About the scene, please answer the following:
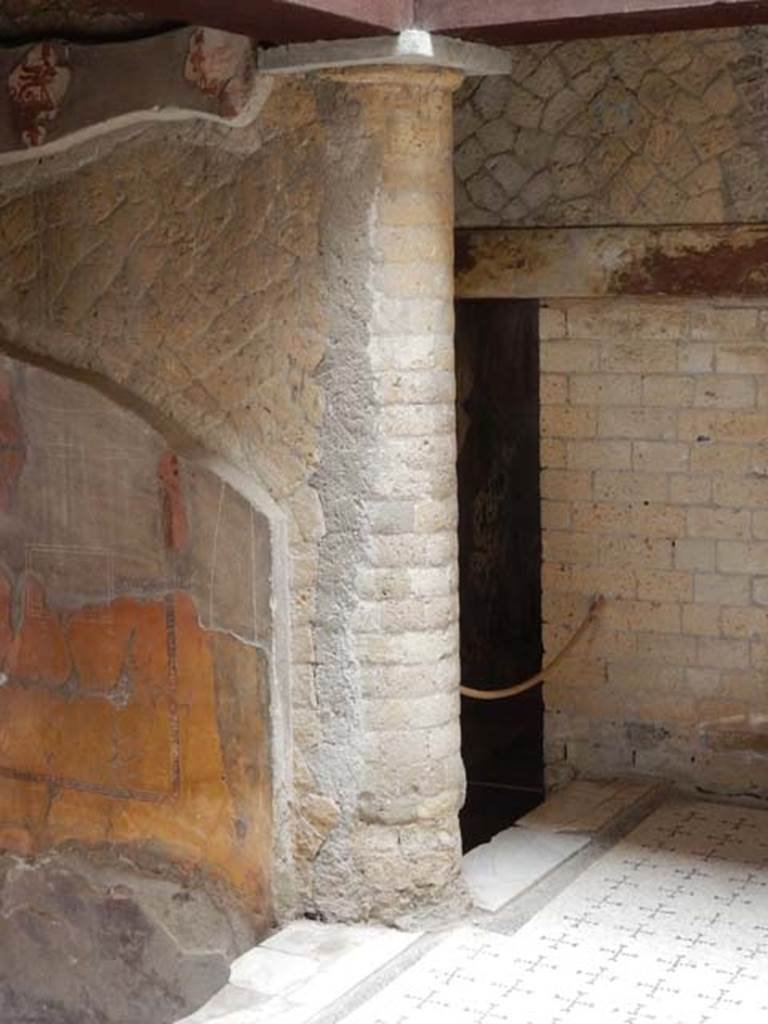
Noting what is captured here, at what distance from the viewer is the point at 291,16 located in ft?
16.0

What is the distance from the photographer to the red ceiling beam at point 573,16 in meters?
5.01

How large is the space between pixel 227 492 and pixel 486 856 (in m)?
1.73

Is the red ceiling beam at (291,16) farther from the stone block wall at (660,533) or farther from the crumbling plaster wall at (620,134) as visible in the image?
the stone block wall at (660,533)

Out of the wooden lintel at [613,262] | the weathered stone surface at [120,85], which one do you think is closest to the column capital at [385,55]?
the weathered stone surface at [120,85]

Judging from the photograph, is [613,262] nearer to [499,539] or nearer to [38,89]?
[38,89]

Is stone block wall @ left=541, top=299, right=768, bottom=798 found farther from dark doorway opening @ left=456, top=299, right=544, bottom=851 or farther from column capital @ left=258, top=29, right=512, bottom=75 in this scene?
column capital @ left=258, top=29, right=512, bottom=75

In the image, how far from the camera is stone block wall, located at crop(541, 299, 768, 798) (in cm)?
700

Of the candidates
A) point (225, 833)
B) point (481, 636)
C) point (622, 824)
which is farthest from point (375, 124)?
point (481, 636)

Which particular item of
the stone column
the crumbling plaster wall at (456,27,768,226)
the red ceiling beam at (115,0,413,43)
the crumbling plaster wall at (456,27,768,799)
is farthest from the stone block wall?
the red ceiling beam at (115,0,413,43)

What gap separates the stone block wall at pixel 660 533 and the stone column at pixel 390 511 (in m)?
1.54

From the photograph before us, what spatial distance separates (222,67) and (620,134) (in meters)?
1.96

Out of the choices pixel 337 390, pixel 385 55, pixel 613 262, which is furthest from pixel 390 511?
pixel 613 262

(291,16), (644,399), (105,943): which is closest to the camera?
(291,16)

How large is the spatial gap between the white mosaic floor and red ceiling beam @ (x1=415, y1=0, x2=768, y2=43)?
2962mm
